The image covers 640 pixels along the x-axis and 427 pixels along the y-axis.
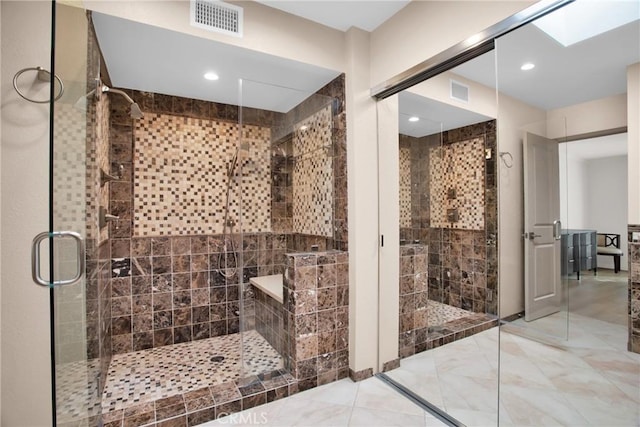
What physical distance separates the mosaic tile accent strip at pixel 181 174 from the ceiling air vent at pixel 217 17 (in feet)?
3.96

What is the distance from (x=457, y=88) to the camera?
1.95 meters

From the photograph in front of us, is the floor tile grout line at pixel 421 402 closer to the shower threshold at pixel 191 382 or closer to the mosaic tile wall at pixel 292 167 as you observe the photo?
the shower threshold at pixel 191 382

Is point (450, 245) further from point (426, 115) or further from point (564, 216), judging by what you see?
point (426, 115)

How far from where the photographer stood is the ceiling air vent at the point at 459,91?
1913 mm

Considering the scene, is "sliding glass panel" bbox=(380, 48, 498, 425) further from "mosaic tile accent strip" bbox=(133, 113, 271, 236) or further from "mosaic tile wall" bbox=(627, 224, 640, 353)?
"mosaic tile accent strip" bbox=(133, 113, 271, 236)

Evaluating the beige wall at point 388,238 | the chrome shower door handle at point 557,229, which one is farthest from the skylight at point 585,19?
the beige wall at point 388,238

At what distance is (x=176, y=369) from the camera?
2398mm

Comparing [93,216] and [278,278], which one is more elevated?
[93,216]

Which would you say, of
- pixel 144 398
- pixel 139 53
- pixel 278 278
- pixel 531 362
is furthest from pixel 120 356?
pixel 531 362

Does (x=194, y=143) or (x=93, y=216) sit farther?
(x=194, y=143)

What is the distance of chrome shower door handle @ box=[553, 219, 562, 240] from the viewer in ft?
4.71

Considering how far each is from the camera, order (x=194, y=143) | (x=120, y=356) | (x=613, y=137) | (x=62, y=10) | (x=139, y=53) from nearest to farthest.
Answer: (x=62, y=10) < (x=613, y=137) < (x=139, y=53) < (x=120, y=356) < (x=194, y=143)

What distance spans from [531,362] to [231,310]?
104 inches

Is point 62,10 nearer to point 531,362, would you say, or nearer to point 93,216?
point 93,216
